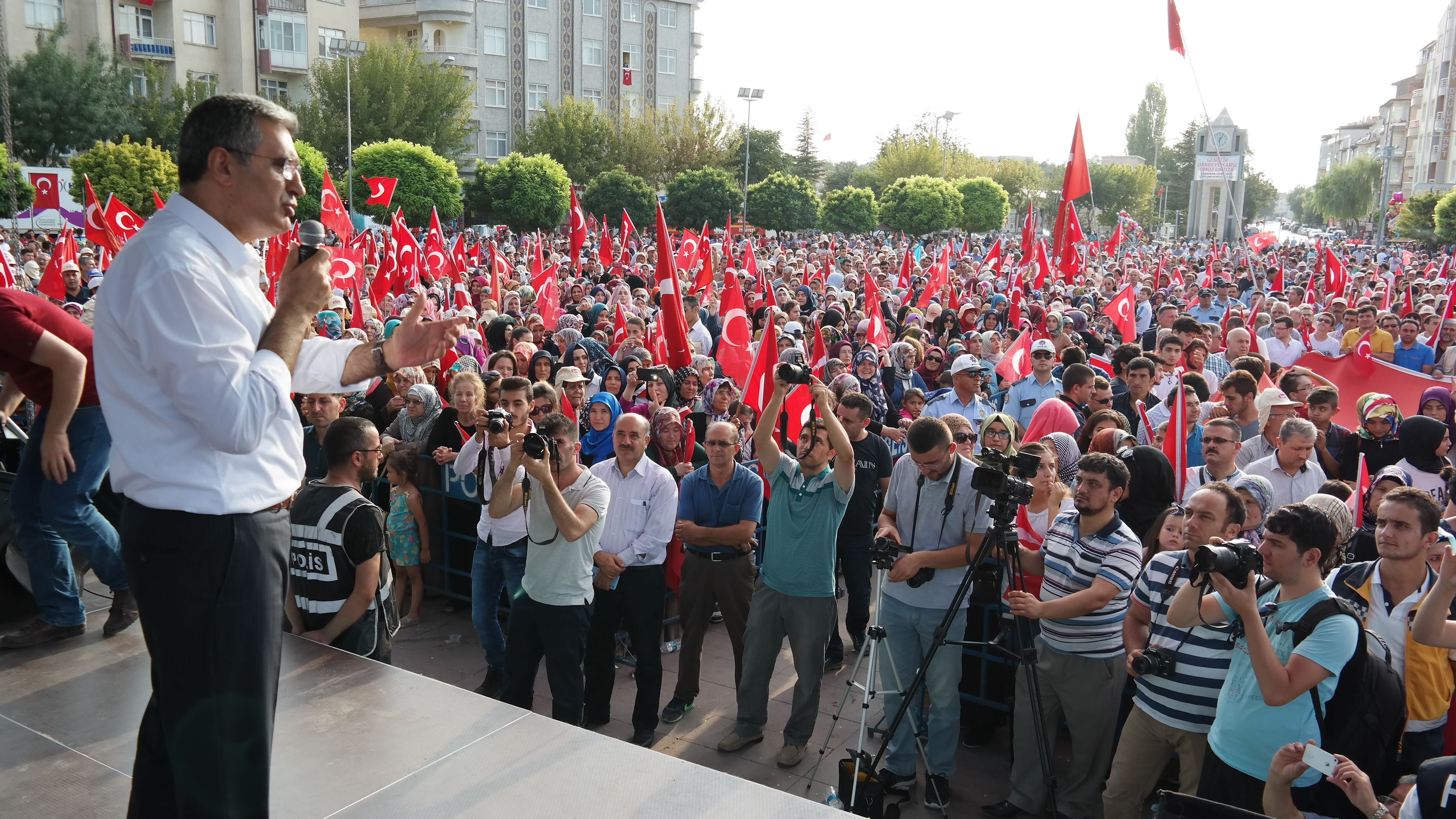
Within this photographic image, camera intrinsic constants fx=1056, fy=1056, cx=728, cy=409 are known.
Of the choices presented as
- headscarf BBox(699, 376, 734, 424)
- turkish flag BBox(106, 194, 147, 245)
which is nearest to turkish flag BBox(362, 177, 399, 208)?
turkish flag BBox(106, 194, 147, 245)

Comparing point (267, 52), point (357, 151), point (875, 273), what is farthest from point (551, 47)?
point (875, 273)

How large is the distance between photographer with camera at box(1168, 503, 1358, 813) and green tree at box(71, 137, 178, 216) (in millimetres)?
34024

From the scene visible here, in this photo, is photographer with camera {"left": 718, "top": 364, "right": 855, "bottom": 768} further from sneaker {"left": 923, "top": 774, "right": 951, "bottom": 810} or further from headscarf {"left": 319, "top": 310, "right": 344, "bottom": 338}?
headscarf {"left": 319, "top": 310, "right": 344, "bottom": 338}

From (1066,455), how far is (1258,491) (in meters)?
1.46

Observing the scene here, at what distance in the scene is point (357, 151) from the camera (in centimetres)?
4009

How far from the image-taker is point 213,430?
1.90 m

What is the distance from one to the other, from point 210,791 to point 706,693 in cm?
467

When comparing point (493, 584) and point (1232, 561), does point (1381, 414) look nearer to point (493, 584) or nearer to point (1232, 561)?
point (1232, 561)

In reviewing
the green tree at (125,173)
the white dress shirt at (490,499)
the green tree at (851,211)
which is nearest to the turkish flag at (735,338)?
the white dress shirt at (490,499)

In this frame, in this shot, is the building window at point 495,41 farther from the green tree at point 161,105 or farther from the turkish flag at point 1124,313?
the turkish flag at point 1124,313

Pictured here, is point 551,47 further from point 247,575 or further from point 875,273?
point 247,575

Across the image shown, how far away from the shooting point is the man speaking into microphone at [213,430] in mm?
1909

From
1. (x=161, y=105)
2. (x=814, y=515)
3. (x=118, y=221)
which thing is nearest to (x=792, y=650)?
(x=814, y=515)

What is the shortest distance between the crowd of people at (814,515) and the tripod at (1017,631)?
11 centimetres
